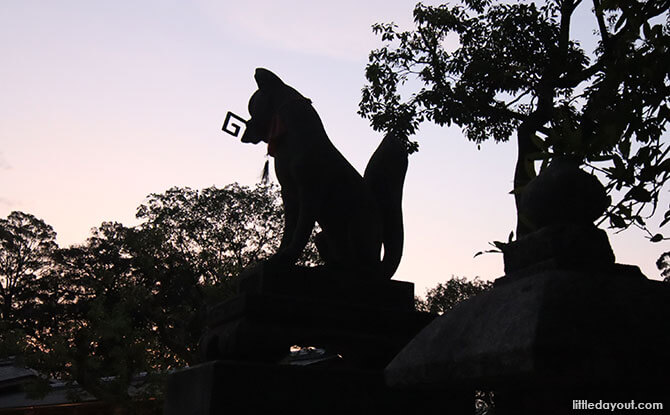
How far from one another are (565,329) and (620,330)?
17cm

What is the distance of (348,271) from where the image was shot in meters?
4.32

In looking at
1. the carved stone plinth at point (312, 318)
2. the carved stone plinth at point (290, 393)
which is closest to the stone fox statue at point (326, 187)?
the carved stone plinth at point (312, 318)

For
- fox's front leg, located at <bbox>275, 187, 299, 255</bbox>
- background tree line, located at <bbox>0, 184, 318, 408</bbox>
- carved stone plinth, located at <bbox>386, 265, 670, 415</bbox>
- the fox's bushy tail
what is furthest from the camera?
background tree line, located at <bbox>0, 184, 318, 408</bbox>

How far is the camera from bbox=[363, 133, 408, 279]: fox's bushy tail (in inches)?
187

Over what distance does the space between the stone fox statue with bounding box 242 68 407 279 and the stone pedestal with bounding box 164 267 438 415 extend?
232mm

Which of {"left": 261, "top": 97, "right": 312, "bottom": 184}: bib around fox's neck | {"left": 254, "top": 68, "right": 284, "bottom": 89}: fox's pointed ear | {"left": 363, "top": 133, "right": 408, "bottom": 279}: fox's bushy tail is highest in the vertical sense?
{"left": 254, "top": 68, "right": 284, "bottom": 89}: fox's pointed ear

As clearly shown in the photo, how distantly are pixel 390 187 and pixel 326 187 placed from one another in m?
0.61

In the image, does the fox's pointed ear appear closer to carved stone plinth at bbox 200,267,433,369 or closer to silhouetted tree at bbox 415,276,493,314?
carved stone plinth at bbox 200,267,433,369

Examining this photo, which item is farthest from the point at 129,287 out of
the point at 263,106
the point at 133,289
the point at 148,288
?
the point at 263,106

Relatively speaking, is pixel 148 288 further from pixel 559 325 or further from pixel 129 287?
pixel 559 325

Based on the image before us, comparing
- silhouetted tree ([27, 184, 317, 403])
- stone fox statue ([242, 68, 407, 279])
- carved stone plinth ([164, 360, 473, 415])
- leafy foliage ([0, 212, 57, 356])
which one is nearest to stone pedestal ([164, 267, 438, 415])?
carved stone plinth ([164, 360, 473, 415])

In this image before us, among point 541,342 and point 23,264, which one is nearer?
point 541,342

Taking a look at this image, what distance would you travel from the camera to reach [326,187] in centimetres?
447

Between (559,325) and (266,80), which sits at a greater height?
(266,80)
